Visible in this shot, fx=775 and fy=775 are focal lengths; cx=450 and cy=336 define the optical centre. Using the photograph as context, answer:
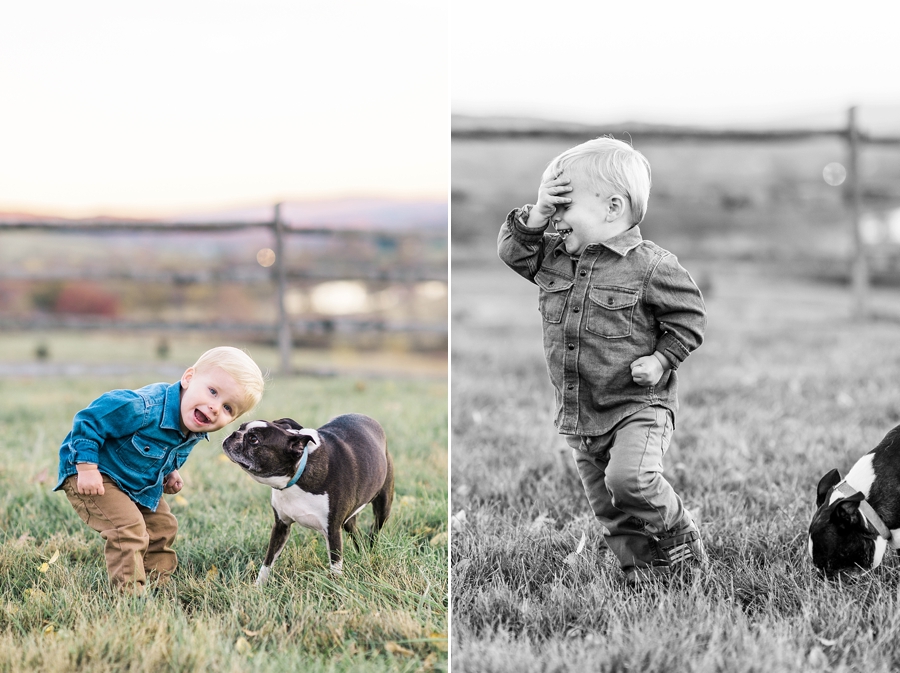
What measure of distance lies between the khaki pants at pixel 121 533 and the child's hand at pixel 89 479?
0.22 ft

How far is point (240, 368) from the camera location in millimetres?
2697

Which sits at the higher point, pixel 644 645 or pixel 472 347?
pixel 472 347

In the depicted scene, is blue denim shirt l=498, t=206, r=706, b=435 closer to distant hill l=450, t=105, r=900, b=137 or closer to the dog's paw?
the dog's paw

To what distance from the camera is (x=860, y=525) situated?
101 inches

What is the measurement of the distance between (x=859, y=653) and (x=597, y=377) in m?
1.08

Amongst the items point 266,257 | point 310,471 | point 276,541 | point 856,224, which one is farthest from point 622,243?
point 266,257

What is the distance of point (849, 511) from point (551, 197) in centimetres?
143

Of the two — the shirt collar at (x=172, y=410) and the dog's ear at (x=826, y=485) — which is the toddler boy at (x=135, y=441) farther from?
the dog's ear at (x=826, y=485)

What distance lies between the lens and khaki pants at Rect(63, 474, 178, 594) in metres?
2.65

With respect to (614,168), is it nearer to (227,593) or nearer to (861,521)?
(861,521)

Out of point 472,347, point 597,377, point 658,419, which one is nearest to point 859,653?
point 658,419

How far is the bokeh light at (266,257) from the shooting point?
30.5 ft

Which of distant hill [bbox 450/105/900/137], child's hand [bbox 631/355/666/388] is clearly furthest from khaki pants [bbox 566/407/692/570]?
distant hill [bbox 450/105/900/137]

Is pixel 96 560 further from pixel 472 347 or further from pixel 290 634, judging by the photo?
pixel 472 347
